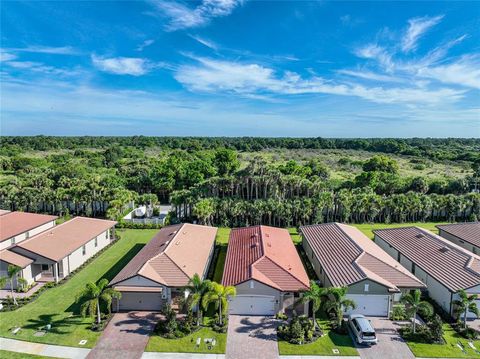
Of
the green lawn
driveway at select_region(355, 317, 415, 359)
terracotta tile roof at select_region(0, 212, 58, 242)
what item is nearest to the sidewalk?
the green lawn

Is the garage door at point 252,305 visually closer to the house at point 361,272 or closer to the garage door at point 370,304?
the house at point 361,272

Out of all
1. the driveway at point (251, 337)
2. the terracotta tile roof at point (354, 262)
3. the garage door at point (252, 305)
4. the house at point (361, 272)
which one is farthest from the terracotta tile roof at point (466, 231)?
the driveway at point (251, 337)

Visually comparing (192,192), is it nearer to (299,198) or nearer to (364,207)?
(299,198)

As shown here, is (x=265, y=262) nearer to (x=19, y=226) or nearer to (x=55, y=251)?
(x=55, y=251)

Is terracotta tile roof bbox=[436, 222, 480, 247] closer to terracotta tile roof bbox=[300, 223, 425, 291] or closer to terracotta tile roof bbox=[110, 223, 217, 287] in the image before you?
terracotta tile roof bbox=[300, 223, 425, 291]

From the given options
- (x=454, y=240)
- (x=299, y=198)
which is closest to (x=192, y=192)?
(x=299, y=198)
